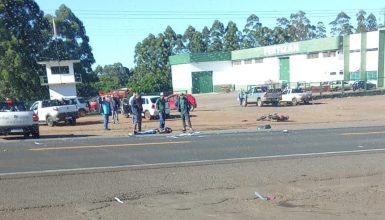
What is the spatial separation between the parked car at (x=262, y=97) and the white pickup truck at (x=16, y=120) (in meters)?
28.1

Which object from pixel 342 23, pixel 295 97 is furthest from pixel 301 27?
pixel 295 97

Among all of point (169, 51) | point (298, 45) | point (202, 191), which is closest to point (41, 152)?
point (202, 191)

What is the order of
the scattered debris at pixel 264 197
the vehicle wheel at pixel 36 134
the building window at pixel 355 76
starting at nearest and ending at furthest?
the scattered debris at pixel 264 197, the vehicle wheel at pixel 36 134, the building window at pixel 355 76

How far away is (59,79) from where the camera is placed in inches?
2329

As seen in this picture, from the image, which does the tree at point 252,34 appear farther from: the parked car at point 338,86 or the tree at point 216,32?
the parked car at point 338,86

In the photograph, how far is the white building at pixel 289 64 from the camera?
66.1m

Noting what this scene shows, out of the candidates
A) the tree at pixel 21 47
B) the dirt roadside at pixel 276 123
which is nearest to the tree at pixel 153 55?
the tree at pixel 21 47

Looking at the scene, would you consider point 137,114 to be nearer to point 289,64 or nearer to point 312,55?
point 312,55

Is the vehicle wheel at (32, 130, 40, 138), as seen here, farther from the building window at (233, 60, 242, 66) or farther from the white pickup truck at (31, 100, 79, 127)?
the building window at (233, 60, 242, 66)

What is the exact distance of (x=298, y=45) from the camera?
2955 inches

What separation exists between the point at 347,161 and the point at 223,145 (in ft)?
15.2

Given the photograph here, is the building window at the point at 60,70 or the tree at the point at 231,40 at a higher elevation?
the tree at the point at 231,40

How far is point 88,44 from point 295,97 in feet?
173

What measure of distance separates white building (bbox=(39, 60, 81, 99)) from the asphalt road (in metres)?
43.7
